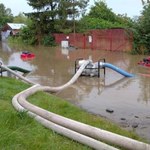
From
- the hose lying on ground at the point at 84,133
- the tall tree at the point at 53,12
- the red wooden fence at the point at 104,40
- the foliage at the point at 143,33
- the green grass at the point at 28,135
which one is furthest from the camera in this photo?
the tall tree at the point at 53,12

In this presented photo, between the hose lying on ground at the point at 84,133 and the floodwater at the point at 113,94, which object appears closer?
the hose lying on ground at the point at 84,133

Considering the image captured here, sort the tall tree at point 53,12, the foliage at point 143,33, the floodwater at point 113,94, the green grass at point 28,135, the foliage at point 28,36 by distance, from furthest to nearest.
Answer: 1. the foliage at point 28,36
2. the tall tree at point 53,12
3. the foliage at point 143,33
4. the floodwater at point 113,94
5. the green grass at point 28,135

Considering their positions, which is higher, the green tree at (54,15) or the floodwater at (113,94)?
the green tree at (54,15)

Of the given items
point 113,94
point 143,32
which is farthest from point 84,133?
point 143,32

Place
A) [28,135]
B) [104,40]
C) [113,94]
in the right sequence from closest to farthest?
[28,135], [113,94], [104,40]

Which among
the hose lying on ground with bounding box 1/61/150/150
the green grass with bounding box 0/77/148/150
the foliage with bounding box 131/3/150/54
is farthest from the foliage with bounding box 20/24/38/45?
the hose lying on ground with bounding box 1/61/150/150

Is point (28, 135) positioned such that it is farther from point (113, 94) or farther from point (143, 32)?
point (143, 32)

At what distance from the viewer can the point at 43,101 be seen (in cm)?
937

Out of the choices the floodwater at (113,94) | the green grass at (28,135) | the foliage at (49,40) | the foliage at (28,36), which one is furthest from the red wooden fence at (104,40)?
the green grass at (28,135)

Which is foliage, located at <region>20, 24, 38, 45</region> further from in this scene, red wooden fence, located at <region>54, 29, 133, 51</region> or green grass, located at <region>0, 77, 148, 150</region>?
green grass, located at <region>0, 77, 148, 150</region>

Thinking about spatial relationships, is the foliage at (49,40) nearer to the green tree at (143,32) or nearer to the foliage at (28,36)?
the foliage at (28,36)

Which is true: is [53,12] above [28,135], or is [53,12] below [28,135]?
above

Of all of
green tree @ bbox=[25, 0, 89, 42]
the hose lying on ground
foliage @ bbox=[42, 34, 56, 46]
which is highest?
green tree @ bbox=[25, 0, 89, 42]

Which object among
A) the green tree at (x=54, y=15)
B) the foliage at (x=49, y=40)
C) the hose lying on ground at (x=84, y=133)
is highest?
the green tree at (x=54, y=15)
